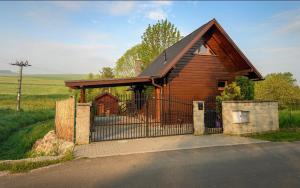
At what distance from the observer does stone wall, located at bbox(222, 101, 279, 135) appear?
1156 centimetres

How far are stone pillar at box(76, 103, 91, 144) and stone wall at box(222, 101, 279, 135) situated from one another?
6.95 meters

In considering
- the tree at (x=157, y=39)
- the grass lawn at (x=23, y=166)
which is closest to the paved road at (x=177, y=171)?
the grass lawn at (x=23, y=166)

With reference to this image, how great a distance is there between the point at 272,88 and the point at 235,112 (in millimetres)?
17690

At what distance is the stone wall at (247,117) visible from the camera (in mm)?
11562

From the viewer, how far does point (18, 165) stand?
6605mm

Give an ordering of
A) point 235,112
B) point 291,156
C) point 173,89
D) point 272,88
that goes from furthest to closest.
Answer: point 272,88 < point 173,89 < point 235,112 < point 291,156

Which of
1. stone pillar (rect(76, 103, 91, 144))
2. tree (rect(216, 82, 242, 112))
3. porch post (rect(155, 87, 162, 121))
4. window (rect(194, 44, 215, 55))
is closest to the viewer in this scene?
stone pillar (rect(76, 103, 91, 144))

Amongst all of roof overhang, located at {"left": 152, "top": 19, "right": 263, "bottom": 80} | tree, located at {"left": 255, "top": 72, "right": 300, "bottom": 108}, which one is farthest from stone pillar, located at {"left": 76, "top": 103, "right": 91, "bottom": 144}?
tree, located at {"left": 255, "top": 72, "right": 300, "bottom": 108}

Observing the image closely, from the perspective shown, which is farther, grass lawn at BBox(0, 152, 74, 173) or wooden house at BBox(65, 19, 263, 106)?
wooden house at BBox(65, 19, 263, 106)

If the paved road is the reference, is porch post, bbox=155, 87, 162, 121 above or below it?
above

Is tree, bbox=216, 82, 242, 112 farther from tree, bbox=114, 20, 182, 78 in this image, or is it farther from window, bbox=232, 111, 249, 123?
tree, bbox=114, 20, 182, 78

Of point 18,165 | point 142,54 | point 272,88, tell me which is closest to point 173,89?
point 18,165

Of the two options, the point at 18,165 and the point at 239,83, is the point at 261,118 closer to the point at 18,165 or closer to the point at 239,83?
the point at 239,83

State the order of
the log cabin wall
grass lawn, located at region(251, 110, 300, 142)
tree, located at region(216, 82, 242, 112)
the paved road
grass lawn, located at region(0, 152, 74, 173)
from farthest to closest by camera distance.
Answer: the log cabin wall < tree, located at region(216, 82, 242, 112) < grass lawn, located at region(251, 110, 300, 142) < grass lawn, located at region(0, 152, 74, 173) < the paved road
